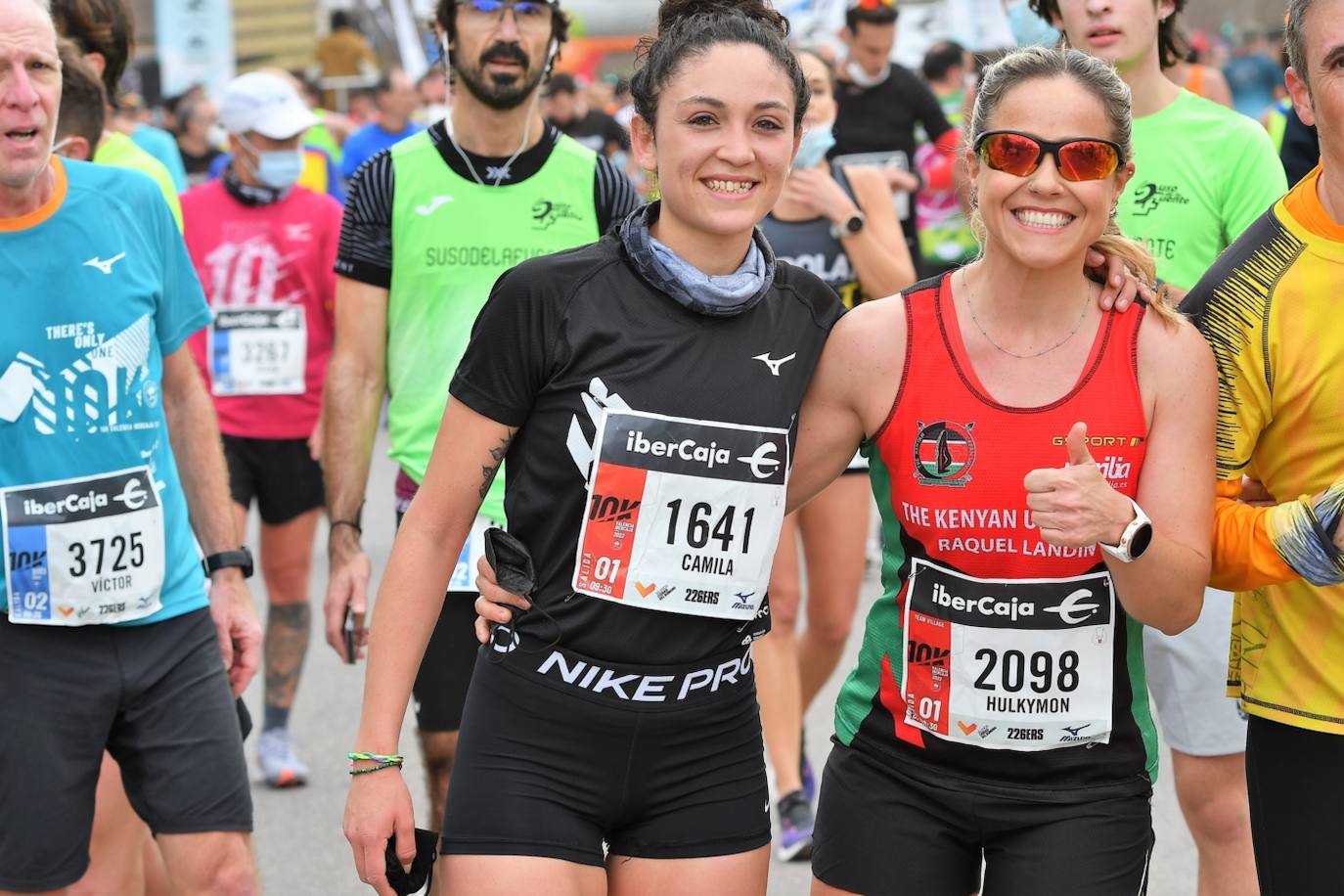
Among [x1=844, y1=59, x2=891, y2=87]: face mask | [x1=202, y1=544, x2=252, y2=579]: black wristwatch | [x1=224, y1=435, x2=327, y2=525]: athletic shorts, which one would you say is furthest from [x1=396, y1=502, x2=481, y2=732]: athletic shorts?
[x1=844, y1=59, x2=891, y2=87]: face mask

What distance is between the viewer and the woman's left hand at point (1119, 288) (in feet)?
10.4

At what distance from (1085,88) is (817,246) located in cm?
288

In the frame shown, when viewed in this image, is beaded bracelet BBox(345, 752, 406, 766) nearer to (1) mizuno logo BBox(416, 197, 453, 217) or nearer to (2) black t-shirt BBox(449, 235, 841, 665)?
(2) black t-shirt BBox(449, 235, 841, 665)

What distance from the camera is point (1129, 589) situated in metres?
3.02

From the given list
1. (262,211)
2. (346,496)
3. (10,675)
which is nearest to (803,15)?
(262,211)

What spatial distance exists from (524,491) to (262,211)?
4.44 metres

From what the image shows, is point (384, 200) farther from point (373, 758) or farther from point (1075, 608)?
point (1075, 608)

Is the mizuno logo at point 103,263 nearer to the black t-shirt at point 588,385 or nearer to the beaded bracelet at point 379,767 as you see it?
the black t-shirt at point 588,385

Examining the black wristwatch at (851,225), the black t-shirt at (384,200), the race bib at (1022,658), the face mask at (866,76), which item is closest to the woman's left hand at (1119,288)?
the race bib at (1022,658)

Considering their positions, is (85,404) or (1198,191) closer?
(85,404)

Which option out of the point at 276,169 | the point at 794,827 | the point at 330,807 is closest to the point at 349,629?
the point at 794,827

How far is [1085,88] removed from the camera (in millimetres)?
3145

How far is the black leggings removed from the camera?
3.16m

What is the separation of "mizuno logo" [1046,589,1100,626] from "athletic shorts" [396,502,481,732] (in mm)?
1646
